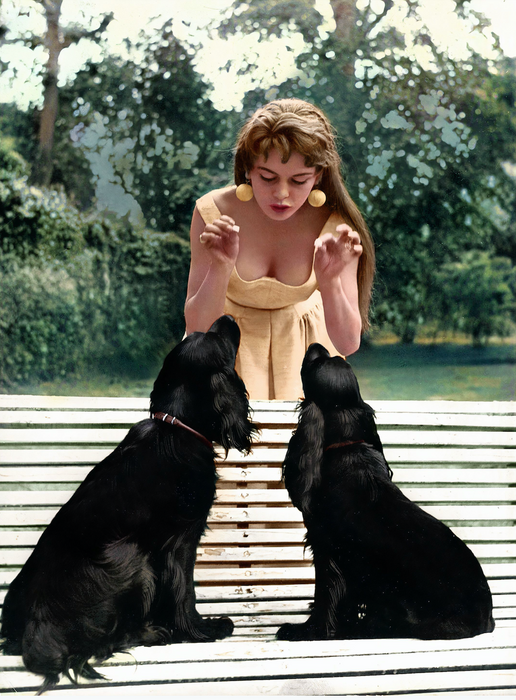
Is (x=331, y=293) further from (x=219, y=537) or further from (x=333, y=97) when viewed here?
(x=219, y=537)

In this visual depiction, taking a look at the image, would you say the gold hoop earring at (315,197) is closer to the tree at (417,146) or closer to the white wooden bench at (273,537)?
the tree at (417,146)

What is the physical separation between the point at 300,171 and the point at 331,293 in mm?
500

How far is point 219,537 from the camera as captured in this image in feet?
8.94

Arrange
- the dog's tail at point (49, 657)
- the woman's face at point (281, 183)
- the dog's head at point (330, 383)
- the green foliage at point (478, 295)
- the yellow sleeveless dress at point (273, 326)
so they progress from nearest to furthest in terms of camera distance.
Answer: the dog's tail at point (49, 657) → the dog's head at point (330, 383) → the woman's face at point (281, 183) → the yellow sleeveless dress at point (273, 326) → the green foliage at point (478, 295)

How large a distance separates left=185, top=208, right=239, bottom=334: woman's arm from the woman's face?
17 centimetres

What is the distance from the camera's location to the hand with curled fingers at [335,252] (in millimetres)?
2680

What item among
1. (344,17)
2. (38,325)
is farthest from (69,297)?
(344,17)

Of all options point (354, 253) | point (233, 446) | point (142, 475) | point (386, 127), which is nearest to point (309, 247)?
point (354, 253)

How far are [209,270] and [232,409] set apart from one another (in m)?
0.59

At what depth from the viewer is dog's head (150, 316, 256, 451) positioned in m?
2.46

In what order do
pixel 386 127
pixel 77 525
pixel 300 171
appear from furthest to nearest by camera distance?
1. pixel 386 127
2. pixel 300 171
3. pixel 77 525

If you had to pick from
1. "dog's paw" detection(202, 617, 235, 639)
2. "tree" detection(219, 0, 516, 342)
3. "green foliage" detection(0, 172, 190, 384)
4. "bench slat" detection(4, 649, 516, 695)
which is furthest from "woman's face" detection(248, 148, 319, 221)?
"bench slat" detection(4, 649, 516, 695)

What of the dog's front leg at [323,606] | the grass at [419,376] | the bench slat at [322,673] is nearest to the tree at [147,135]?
the grass at [419,376]

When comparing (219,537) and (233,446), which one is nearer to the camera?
(233,446)
